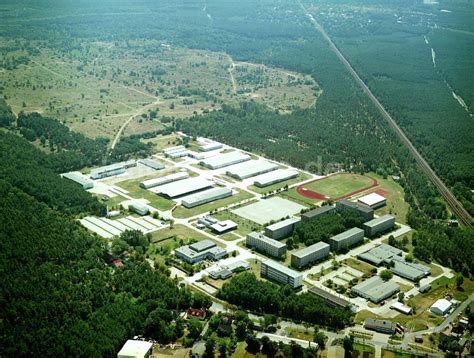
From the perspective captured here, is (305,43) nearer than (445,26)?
Yes

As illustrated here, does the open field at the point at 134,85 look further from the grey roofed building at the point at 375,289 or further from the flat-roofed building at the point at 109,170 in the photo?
the grey roofed building at the point at 375,289

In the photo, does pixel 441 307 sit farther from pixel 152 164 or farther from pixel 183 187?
pixel 152 164

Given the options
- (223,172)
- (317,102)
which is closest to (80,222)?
(223,172)

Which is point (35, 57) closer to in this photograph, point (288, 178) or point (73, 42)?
point (73, 42)

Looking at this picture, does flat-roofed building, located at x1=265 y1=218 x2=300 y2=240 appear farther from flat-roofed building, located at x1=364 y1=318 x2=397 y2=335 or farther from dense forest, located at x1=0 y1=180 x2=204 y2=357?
flat-roofed building, located at x1=364 y1=318 x2=397 y2=335

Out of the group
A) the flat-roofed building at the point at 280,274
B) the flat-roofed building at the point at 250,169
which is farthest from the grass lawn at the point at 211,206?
the flat-roofed building at the point at 280,274

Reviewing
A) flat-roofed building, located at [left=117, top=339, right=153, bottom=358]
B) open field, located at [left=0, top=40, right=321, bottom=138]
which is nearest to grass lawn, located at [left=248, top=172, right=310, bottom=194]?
open field, located at [left=0, top=40, right=321, bottom=138]
